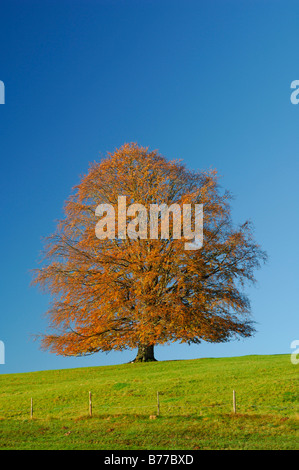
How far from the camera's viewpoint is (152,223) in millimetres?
34281

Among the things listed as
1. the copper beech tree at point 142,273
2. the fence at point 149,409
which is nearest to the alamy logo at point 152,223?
the copper beech tree at point 142,273

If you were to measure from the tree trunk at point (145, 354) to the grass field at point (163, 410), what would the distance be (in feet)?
12.5

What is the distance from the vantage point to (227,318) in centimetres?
3406

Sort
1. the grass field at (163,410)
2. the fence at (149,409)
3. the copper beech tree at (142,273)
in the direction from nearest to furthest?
the grass field at (163,410) < the fence at (149,409) < the copper beech tree at (142,273)

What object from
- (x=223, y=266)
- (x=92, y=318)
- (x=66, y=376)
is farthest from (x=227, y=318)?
(x=66, y=376)

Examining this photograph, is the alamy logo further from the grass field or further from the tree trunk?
the grass field

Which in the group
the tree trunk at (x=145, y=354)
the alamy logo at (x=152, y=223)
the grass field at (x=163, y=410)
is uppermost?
the alamy logo at (x=152, y=223)

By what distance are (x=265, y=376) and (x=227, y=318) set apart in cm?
881

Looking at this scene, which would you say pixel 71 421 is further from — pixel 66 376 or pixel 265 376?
pixel 66 376

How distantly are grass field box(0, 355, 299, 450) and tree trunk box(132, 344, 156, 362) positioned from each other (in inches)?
150

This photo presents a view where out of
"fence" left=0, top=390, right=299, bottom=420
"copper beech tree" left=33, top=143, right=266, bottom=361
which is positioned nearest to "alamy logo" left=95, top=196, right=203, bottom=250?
"copper beech tree" left=33, top=143, right=266, bottom=361

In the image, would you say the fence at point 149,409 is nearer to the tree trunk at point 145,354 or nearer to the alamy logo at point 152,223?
the tree trunk at point 145,354

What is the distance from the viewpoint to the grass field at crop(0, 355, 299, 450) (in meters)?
15.2

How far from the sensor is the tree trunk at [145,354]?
3528cm
